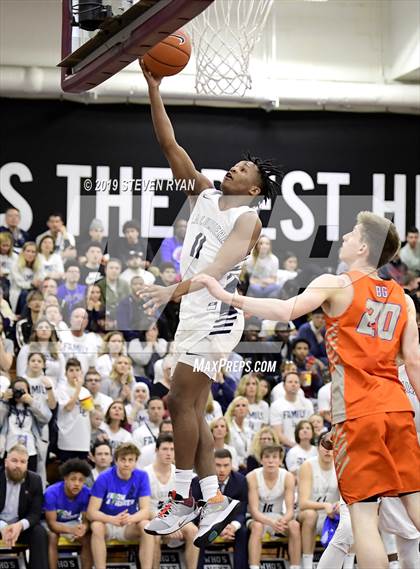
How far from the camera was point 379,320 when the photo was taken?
6031mm

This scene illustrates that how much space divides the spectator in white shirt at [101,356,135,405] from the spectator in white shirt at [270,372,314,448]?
1528mm

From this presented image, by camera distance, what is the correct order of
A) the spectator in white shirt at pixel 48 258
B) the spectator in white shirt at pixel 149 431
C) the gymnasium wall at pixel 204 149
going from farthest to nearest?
the gymnasium wall at pixel 204 149 < the spectator in white shirt at pixel 48 258 < the spectator in white shirt at pixel 149 431

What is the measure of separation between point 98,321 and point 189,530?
9.82 ft

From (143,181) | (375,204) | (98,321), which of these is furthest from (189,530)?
(143,181)

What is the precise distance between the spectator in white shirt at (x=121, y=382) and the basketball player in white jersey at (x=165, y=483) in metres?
0.90

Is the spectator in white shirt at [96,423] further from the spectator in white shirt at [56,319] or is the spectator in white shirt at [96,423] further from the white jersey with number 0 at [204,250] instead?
the white jersey with number 0 at [204,250]

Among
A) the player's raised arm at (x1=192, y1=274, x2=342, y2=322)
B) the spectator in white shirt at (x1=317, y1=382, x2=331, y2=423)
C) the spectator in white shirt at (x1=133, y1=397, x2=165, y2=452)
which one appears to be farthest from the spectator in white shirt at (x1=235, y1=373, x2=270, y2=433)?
the player's raised arm at (x1=192, y1=274, x2=342, y2=322)

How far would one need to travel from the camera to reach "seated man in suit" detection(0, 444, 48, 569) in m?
10.2

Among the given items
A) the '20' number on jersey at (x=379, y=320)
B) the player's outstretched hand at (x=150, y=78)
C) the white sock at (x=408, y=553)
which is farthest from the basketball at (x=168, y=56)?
the white sock at (x=408, y=553)

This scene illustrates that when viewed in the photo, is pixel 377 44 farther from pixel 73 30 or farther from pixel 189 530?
pixel 73 30

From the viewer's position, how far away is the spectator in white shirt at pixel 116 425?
1101 cm

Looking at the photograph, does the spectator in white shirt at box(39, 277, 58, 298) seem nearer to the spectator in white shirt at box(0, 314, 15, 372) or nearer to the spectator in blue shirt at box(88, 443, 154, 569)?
the spectator in white shirt at box(0, 314, 15, 372)

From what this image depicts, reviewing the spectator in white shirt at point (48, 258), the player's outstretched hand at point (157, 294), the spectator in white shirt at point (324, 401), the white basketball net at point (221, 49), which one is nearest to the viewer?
the player's outstretched hand at point (157, 294)

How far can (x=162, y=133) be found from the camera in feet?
21.3
